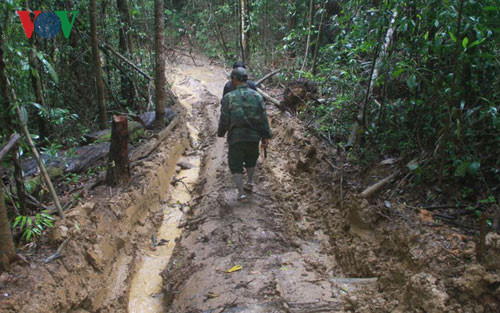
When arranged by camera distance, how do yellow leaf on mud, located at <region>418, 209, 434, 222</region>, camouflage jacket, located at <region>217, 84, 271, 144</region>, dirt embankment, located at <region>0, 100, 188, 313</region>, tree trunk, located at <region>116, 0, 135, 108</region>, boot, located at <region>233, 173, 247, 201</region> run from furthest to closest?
tree trunk, located at <region>116, 0, 135, 108</region> < boot, located at <region>233, 173, 247, 201</region> < camouflage jacket, located at <region>217, 84, 271, 144</region> < yellow leaf on mud, located at <region>418, 209, 434, 222</region> < dirt embankment, located at <region>0, 100, 188, 313</region>

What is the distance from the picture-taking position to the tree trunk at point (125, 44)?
373 inches

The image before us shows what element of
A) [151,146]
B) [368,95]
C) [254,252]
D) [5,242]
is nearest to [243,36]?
[151,146]

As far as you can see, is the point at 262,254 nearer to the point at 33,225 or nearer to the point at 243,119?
the point at 243,119

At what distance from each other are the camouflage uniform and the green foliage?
2.54 meters

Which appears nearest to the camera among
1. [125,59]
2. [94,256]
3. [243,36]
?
[94,256]

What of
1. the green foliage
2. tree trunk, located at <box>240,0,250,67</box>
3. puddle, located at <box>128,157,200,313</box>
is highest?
tree trunk, located at <box>240,0,250,67</box>

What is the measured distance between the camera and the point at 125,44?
32.1 feet

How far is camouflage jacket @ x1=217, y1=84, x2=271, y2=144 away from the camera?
16.2 feet

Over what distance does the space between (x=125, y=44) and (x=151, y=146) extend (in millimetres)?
4205

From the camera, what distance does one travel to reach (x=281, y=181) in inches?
257

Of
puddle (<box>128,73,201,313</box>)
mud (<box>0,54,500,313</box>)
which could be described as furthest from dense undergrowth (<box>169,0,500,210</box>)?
puddle (<box>128,73,201,313</box>)

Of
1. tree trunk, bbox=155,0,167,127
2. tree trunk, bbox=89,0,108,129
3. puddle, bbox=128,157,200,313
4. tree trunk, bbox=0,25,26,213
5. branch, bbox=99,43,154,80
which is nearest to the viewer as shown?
tree trunk, bbox=0,25,26,213

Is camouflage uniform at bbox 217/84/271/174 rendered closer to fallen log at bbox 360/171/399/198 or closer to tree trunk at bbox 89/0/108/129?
fallen log at bbox 360/171/399/198

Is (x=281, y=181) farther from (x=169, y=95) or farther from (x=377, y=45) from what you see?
(x=169, y=95)
